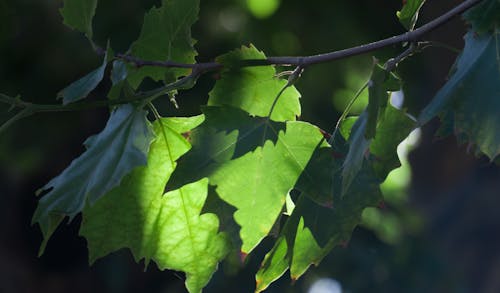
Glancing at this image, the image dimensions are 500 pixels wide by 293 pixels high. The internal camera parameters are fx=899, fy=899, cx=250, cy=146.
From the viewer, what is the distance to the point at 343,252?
16.5 feet

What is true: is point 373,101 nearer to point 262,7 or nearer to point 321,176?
point 321,176

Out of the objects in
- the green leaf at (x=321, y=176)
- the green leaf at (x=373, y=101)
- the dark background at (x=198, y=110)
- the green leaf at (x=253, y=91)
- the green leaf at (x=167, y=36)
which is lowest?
the dark background at (x=198, y=110)

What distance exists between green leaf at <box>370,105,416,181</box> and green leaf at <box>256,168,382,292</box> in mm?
16

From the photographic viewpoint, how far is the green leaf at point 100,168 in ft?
2.72

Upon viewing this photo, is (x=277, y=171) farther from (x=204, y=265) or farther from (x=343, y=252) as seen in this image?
(x=343, y=252)

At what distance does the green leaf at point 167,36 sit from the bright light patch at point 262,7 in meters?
3.36

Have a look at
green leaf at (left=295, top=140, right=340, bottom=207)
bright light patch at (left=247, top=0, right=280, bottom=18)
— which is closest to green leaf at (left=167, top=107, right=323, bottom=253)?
green leaf at (left=295, top=140, right=340, bottom=207)

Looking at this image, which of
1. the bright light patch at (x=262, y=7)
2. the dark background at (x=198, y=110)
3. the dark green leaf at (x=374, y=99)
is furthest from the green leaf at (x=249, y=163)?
the bright light patch at (x=262, y=7)

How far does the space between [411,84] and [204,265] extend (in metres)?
3.89

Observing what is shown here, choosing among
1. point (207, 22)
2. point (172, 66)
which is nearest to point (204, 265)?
point (172, 66)

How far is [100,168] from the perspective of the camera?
33.2 inches

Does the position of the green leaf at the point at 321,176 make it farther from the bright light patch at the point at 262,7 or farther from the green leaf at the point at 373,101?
the bright light patch at the point at 262,7

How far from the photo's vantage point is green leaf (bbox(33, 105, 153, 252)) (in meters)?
0.83

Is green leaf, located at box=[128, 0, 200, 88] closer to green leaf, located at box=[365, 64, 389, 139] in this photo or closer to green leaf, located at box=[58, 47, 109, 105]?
green leaf, located at box=[58, 47, 109, 105]
